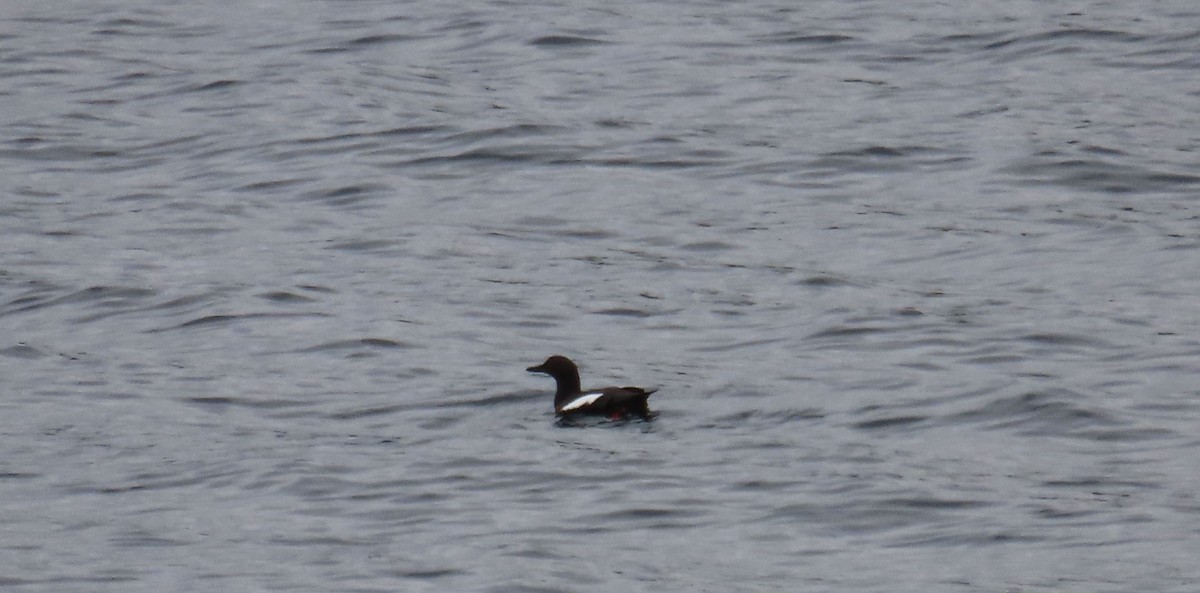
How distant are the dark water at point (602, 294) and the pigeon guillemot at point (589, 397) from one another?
0.15 m

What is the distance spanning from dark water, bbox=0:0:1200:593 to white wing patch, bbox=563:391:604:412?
202mm

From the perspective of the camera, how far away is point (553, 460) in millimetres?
11969

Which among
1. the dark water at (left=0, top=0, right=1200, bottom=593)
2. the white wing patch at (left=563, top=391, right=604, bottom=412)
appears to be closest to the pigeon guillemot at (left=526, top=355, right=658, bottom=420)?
the white wing patch at (left=563, top=391, right=604, bottom=412)

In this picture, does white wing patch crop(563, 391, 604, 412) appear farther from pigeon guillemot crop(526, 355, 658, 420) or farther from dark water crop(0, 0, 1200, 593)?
dark water crop(0, 0, 1200, 593)

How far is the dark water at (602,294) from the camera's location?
10.5 metres

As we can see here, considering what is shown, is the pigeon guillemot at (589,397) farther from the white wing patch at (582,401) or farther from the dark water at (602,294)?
the dark water at (602,294)

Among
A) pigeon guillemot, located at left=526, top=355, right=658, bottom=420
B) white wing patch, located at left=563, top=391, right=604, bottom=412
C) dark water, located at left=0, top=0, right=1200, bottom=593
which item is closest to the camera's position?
dark water, located at left=0, top=0, right=1200, bottom=593

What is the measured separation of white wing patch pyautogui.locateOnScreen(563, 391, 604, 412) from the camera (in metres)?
12.5

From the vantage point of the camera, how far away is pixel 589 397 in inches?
496

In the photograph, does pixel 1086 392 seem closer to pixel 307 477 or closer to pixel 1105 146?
pixel 307 477

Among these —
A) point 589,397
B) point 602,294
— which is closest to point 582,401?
point 589,397

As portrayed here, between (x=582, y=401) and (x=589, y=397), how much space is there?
2.7 inches

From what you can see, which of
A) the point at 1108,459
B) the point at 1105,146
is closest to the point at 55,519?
the point at 1108,459

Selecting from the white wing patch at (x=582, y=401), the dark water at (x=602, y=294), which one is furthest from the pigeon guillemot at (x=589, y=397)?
the dark water at (x=602, y=294)
